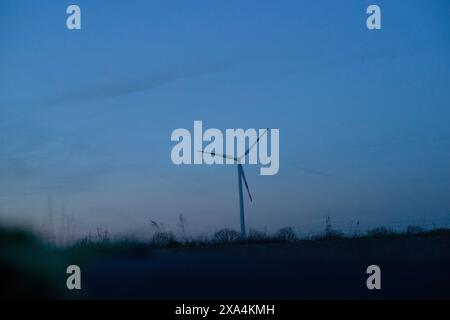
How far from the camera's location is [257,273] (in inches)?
439

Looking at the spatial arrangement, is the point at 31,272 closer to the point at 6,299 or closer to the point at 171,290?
the point at 6,299

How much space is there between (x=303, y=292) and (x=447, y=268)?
5.08 ft

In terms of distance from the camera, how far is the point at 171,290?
11125mm

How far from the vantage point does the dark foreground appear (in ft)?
36.2

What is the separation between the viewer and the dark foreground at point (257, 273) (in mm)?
11023

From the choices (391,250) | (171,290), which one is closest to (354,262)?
(391,250)

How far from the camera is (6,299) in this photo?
11016 mm
